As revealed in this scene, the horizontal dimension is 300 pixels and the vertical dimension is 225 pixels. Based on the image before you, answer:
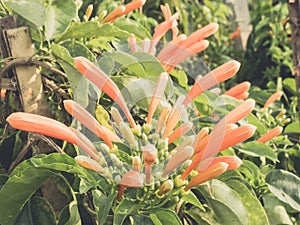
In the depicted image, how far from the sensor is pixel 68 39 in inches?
44.1

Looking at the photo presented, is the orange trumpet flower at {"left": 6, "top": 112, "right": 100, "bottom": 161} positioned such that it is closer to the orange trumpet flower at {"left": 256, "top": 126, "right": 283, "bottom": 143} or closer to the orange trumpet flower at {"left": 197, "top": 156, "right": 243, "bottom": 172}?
the orange trumpet flower at {"left": 197, "top": 156, "right": 243, "bottom": 172}

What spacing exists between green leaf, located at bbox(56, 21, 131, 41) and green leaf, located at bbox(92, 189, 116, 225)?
0.28 meters

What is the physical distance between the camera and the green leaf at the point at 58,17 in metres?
1.03

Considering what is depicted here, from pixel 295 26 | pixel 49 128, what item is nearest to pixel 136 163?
pixel 49 128

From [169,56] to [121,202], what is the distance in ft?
1.04

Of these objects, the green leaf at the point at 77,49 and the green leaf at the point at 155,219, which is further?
the green leaf at the point at 77,49

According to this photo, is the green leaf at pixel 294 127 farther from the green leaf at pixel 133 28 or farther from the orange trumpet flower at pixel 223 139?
the orange trumpet flower at pixel 223 139

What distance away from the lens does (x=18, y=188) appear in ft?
3.23

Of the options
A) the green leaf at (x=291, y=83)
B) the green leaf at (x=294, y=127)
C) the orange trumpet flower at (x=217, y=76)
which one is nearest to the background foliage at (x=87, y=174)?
the orange trumpet flower at (x=217, y=76)

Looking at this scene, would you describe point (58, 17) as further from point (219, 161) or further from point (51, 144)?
point (219, 161)

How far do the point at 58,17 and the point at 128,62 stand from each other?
0.13 m

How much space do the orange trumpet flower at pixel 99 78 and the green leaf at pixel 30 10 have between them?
0.51ft

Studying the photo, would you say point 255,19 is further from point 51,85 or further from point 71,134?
point 71,134

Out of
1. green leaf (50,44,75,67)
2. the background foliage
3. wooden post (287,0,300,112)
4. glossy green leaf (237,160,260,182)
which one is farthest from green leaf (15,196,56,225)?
wooden post (287,0,300,112)
